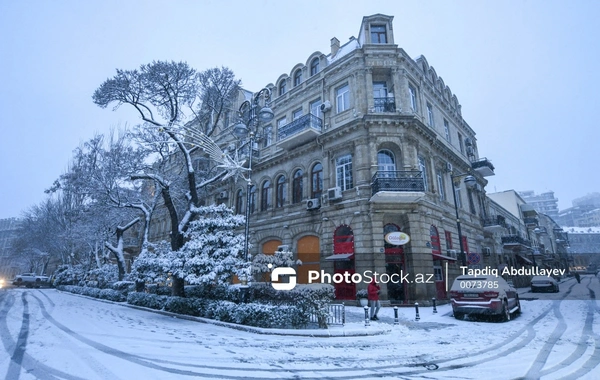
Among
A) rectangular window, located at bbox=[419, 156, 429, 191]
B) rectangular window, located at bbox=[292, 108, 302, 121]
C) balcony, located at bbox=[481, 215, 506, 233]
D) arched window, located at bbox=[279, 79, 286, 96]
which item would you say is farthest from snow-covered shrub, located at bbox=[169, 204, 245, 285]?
balcony, located at bbox=[481, 215, 506, 233]

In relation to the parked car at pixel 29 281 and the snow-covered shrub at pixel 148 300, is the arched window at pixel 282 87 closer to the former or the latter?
the snow-covered shrub at pixel 148 300

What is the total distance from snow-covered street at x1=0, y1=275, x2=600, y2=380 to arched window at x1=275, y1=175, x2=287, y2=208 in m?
12.8

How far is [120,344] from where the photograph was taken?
7.30 metres

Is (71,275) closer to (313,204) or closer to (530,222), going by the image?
(313,204)

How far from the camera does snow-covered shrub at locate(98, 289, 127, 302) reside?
1898 cm

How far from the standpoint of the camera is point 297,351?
6.85 m

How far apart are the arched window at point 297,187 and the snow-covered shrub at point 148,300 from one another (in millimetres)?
10525

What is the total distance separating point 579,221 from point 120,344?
150 m

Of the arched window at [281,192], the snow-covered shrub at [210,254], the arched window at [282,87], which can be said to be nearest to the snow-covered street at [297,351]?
the snow-covered shrub at [210,254]

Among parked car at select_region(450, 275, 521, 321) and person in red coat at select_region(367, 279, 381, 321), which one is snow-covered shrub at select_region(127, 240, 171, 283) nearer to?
person in red coat at select_region(367, 279, 381, 321)

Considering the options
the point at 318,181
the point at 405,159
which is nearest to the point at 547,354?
the point at 405,159

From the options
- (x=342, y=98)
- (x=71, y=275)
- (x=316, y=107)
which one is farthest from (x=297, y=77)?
(x=71, y=275)

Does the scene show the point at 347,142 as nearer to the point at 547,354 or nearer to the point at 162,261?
the point at 162,261

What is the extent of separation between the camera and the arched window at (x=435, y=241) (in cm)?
1758
